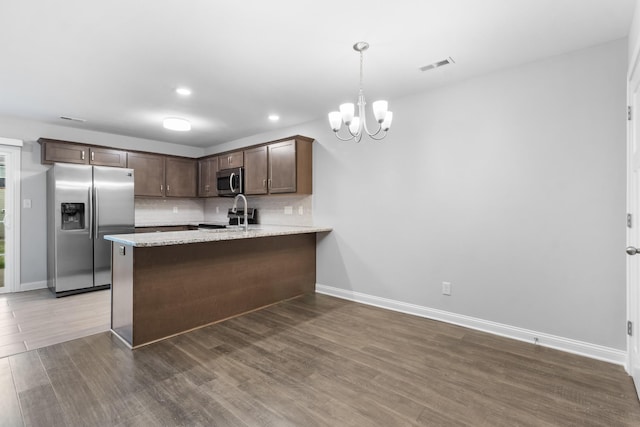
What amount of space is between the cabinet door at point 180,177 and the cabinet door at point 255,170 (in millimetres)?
1584

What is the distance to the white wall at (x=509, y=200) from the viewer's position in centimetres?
241

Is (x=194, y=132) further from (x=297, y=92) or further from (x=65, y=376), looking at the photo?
(x=65, y=376)

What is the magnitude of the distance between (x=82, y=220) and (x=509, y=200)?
530 centimetres

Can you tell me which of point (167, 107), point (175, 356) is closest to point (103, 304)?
point (175, 356)

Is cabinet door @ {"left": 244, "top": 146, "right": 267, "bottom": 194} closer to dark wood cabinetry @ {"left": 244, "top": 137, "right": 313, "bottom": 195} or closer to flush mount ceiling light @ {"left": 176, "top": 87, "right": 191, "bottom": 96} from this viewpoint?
dark wood cabinetry @ {"left": 244, "top": 137, "right": 313, "bottom": 195}

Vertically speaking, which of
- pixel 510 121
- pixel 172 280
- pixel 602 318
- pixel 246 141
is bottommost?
pixel 602 318

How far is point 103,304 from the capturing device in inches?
150

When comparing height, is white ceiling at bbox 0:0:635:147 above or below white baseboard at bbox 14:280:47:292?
above

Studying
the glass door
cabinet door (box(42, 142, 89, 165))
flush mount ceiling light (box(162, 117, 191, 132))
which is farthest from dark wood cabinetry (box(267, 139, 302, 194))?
the glass door

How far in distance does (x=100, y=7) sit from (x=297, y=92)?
6.02ft

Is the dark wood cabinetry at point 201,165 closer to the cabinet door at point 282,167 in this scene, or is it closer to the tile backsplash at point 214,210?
the cabinet door at point 282,167

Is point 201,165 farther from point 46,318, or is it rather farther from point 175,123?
point 46,318

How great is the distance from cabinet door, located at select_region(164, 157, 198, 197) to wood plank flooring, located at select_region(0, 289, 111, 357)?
6.77 feet

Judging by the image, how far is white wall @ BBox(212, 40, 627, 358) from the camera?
2414 mm
